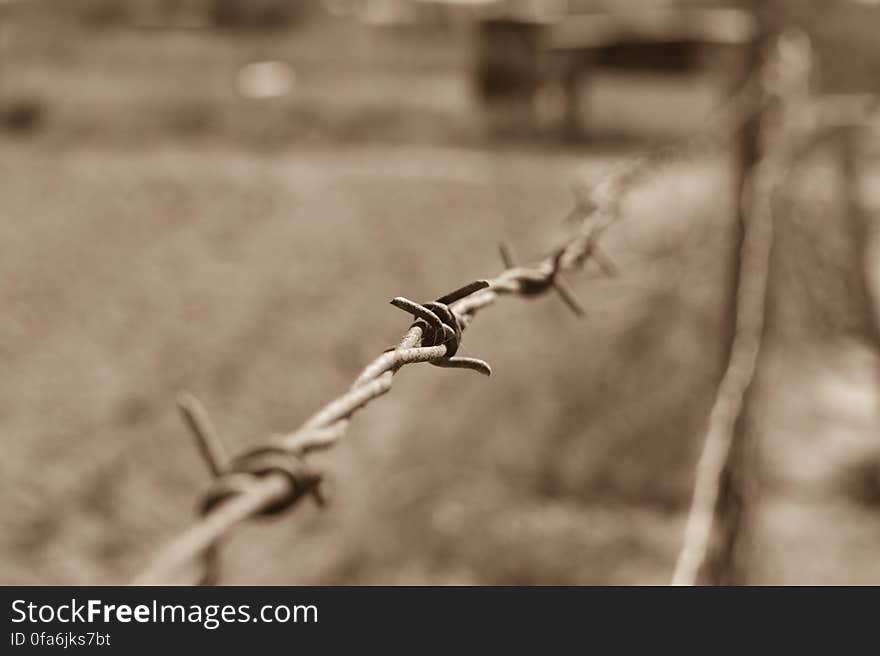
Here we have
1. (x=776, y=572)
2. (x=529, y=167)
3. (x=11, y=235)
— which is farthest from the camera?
(x=529, y=167)

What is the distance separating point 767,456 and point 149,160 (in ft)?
29.7

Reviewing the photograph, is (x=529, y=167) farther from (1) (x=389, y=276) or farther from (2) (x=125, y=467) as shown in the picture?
(2) (x=125, y=467)

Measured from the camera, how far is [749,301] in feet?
8.14

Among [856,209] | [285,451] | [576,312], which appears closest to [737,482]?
[576,312]

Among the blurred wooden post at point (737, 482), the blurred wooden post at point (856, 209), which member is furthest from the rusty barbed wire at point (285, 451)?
the blurred wooden post at point (856, 209)

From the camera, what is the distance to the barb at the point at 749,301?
5.58 ft

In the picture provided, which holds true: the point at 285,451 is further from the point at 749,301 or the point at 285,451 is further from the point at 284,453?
the point at 749,301

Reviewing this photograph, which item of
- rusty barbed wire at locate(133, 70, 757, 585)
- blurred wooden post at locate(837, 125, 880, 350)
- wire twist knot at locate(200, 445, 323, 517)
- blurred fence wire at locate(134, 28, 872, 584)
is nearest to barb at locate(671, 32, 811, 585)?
blurred fence wire at locate(134, 28, 872, 584)

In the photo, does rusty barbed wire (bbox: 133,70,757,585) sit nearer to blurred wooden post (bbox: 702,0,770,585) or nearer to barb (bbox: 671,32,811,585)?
barb (bbox: 671,32,811,585)

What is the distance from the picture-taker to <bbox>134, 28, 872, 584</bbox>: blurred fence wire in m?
0.71

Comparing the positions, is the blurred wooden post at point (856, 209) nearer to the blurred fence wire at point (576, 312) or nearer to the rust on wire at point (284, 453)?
the blurred fence wire at point (576, 312)

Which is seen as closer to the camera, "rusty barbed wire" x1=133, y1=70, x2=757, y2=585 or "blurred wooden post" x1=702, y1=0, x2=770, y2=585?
"rusty barbed wire" x1=133, y1=70, x2=757, y2=585
